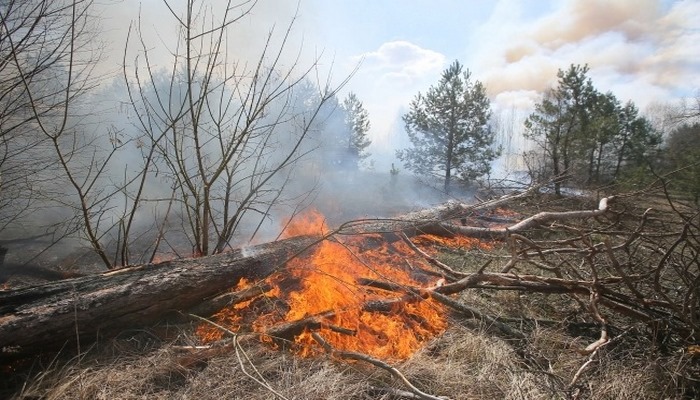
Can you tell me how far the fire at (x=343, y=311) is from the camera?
3.10 metres

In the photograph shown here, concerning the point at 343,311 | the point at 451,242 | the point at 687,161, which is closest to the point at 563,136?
the point at 687,161

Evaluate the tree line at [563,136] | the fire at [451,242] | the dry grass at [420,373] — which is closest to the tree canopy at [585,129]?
the tree line at [563,136]

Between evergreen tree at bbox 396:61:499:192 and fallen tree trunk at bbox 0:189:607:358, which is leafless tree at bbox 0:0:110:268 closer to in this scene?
fallen tree trunk at bbox 0:189:607:358

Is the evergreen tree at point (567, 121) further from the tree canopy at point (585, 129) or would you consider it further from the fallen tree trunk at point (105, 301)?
the fallen tree trunk at point (105, 301)

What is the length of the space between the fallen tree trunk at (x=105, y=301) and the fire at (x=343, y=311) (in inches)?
15.8

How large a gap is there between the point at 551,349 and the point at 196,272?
365 centimetres

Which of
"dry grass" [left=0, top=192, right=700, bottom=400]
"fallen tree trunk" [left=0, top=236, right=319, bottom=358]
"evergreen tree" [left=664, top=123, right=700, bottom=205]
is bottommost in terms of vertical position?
"dry grass" [left=0, top=192, right=700, bottom=400]

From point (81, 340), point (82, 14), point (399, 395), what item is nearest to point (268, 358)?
point (399, 395)

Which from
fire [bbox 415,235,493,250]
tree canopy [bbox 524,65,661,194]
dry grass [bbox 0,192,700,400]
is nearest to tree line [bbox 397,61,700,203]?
tree canopy [bbox 524,65,661,194]

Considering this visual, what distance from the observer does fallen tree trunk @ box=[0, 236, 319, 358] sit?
2557mm

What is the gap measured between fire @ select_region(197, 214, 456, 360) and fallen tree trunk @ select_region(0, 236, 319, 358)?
0.40m

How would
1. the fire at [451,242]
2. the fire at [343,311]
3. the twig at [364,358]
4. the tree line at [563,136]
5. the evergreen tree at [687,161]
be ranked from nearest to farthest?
the twig at [364,358] → the fire at [343,311] → the fire at [451,242] → the evergreen tree at [687,161] → the tree line at [563,136]

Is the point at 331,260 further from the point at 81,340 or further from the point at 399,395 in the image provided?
the point at 81,340

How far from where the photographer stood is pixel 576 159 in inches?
709
